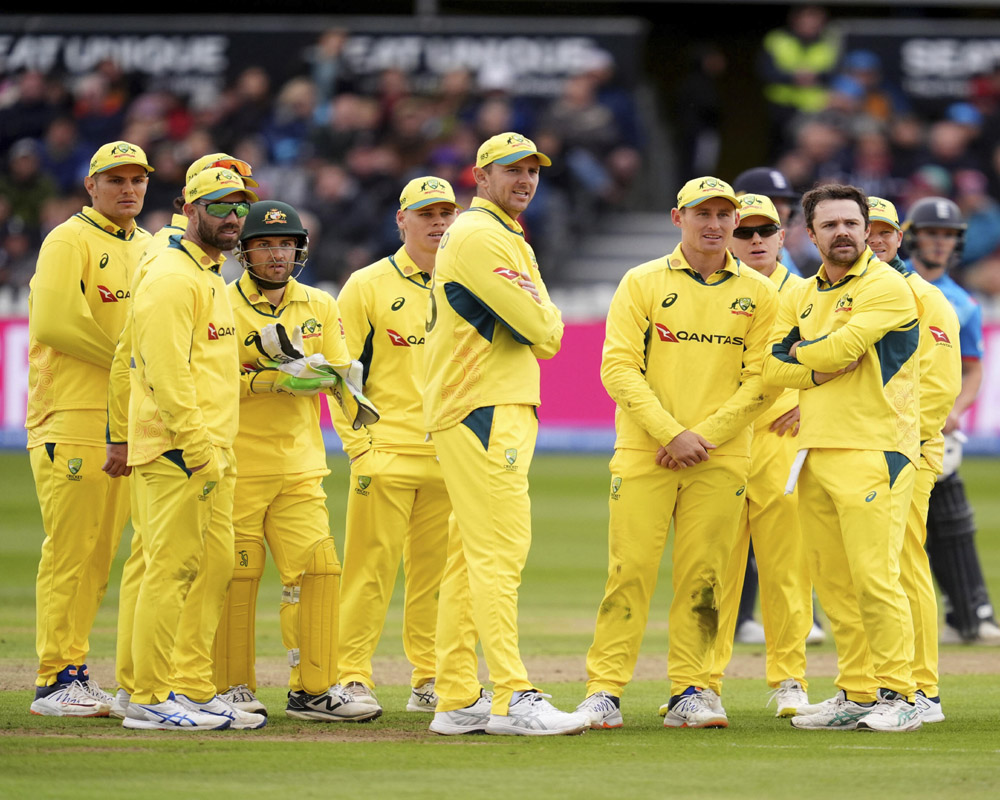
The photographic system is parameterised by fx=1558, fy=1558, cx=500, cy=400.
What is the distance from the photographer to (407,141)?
23.0 meters

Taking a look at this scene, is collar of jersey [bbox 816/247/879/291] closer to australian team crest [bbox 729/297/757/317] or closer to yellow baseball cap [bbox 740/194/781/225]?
australian team crest [bbox 729/297/757/317]

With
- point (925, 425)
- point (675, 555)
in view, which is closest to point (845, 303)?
point (925, 425)

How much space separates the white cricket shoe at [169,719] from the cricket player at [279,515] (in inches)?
15.4

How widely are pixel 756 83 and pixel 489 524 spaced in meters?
20.3

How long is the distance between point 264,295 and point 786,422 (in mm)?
2655

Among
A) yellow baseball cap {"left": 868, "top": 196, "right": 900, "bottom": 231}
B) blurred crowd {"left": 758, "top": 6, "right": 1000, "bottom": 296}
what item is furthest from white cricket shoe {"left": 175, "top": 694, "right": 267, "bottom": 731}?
blurred crowd {"left": 758, "top": 6, "right": 1000, "bottom": 296}

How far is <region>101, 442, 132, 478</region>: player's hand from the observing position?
22.7ft

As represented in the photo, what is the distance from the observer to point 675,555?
711 cm

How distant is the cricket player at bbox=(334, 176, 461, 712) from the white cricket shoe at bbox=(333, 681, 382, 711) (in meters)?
0.01

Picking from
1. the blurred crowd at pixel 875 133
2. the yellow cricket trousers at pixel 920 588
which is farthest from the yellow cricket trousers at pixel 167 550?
the blurred crowd at pixel 875 133

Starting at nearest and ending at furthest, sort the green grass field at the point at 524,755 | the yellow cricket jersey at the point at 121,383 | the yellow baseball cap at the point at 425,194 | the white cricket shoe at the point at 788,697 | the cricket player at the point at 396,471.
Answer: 1. the green grass field at the point at 524,755
2. the yellow cricket jersey at the point at 121,383
3. the white cricket shoe at the point at 788,697
4. the cricket player at the point at 396,471
5. the yellow baseball cap at the point at 425,194

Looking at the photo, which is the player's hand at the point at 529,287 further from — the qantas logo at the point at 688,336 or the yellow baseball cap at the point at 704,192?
the yellow baseball cap at the point at 704,192

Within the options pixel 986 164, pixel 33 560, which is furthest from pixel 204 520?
pixel 986 164

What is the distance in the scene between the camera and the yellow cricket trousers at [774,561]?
25.1 feet
